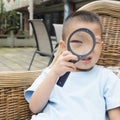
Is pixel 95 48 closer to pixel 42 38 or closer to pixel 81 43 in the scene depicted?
pixel 81 43

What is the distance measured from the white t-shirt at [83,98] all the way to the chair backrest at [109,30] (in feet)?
0.87

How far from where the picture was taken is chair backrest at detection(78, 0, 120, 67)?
142 centimetres

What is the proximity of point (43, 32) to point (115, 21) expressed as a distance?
296cm

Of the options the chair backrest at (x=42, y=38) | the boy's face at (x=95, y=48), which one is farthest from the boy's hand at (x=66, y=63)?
the chair backrest at (x=42, y=38)

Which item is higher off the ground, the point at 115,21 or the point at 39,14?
the point at 115,21

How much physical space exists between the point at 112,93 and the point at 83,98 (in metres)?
0.10

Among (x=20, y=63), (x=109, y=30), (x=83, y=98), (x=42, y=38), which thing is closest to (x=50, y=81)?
(x=83, y=98)

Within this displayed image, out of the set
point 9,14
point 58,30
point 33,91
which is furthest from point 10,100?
point 9,14

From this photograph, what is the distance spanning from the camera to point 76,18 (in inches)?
45.3

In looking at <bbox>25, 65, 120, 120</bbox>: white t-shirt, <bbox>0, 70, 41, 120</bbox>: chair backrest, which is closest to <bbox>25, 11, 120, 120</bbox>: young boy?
<bbox>25, 65, 120, 120</bbox>: white t-shirt

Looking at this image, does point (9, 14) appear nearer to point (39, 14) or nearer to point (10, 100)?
point (39, 14)

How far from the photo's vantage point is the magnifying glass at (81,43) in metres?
1.01

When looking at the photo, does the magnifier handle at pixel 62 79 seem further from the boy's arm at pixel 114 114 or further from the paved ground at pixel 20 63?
the paved ground at pixel 20 63

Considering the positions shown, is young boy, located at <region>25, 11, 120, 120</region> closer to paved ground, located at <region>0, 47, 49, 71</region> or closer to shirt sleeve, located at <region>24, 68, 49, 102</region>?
shirt sleeve, located at <region>24, 68, 49, 102</region>
